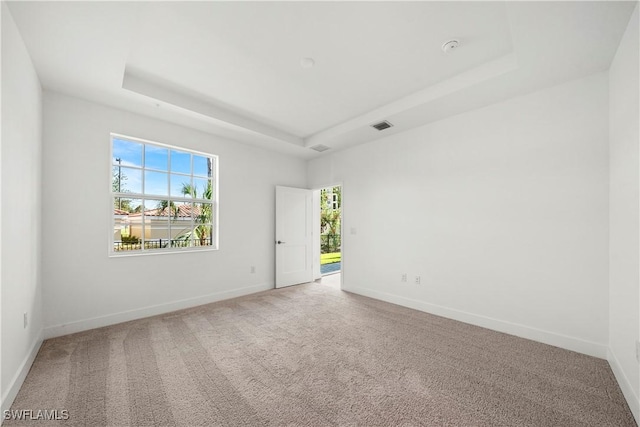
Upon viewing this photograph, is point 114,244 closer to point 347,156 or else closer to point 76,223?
point 76,223

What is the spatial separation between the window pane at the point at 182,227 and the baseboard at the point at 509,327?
330 centimetres

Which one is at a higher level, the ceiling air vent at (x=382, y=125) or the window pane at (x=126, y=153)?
the ceiling air vent at (x=382, y=125)

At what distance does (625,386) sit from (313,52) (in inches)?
145

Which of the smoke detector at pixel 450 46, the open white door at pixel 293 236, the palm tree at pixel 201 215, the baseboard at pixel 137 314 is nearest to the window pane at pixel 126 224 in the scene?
the palm tree at pixel 201 215

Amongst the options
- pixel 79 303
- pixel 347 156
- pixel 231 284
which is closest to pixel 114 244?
pixel 79 303

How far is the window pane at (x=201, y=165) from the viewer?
4.18m

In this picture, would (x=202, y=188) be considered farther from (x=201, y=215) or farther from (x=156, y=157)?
(x=156, y=157)

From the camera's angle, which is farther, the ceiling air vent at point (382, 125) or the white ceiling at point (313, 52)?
the ceiling air vent at point (382, 125)

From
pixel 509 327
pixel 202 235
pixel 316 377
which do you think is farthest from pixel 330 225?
pixel 316 377

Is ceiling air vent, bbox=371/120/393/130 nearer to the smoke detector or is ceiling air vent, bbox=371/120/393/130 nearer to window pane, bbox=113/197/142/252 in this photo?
the smoke detector

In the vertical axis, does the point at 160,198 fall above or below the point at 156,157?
below

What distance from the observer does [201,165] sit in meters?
4.25

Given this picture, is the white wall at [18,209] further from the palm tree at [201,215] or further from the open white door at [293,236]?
the open white door at [293,236]

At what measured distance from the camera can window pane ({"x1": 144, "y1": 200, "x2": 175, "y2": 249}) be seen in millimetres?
3668
